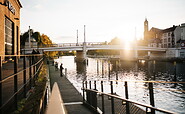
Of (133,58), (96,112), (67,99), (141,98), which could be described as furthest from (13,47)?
(133,58)

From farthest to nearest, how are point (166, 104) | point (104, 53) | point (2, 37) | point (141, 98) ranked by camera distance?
point (104, 53)
point (2, 37)
point (141, 98)
point (166, 104)

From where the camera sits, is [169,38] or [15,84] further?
A: [169,38]

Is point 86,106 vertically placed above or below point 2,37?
below

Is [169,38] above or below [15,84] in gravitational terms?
above

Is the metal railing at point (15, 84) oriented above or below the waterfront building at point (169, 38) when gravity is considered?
below

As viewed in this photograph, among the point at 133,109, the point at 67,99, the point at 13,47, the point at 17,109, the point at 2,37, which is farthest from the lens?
the point at 13,47

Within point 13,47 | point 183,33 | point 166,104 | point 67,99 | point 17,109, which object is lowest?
point 166,104

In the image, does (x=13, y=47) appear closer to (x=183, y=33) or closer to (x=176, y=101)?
(x=176, y=101)

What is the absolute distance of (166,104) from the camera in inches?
576

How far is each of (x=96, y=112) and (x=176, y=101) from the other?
11525mm

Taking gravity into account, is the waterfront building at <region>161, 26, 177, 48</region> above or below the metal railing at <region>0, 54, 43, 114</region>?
above

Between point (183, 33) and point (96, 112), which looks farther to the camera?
point (183, 33)

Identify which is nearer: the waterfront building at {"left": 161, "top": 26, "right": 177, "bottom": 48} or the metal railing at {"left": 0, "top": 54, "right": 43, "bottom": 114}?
the metal railing at {"left": 0, "top": 54, "right": 43, "bottom": 114}

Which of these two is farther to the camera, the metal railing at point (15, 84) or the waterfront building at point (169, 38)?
the waterfront building at point (169, 38)
